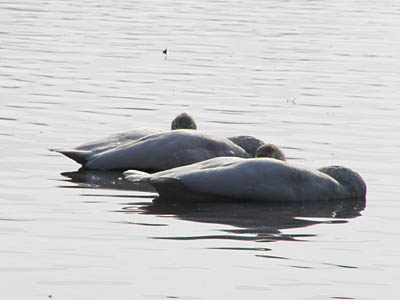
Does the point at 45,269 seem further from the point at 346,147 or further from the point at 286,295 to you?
the point at 346,147

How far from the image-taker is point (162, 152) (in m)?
12.4

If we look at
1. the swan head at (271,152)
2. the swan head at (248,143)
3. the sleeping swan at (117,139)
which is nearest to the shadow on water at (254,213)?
the swan head at (271,152)

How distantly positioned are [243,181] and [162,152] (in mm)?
1824

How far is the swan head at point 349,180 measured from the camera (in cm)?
1146

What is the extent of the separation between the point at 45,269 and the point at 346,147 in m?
7.16

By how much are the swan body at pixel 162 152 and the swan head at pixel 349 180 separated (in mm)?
1393

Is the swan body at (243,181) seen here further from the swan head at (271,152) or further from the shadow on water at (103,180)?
the swan head at (271,152)

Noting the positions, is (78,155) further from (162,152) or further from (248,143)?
(248,143)

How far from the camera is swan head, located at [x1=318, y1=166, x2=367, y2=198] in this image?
1146 centimetres

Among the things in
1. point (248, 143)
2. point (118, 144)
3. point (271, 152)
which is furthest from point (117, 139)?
point (271, 152)

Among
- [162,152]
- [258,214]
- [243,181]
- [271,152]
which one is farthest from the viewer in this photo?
[162,152]

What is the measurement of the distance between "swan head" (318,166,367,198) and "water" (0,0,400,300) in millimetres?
221

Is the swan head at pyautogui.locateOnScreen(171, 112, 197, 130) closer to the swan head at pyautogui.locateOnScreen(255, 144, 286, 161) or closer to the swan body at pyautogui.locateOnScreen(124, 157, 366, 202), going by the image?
the swan head at pyautogui.locateOnScreen(255, 144, 286, 161)

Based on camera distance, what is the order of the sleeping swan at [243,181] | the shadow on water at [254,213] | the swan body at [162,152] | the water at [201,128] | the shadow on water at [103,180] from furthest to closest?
the swan body at [162,152], the shadow on water at [103,180], the sleeping swan at [243,181], the shadow on water at [254,213], the water at [201,128]
